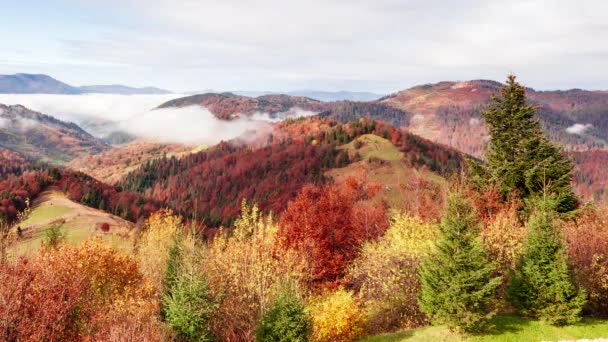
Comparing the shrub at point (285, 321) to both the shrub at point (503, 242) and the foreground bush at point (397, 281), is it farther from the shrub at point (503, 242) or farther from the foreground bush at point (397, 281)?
the shrub at point (503, 242)

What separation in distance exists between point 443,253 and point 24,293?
98.1ft

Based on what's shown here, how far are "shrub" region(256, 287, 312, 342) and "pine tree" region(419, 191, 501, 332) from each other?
906 centimetres

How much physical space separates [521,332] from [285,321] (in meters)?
16.6

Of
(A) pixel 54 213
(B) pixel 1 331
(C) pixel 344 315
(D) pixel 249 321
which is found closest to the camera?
(B) pixel 1 331

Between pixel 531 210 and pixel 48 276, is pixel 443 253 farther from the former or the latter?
pixel 48 276

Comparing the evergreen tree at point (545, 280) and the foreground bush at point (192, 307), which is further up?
the evergreen tree at point (545, 280)

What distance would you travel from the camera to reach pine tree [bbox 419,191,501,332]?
93.9 ft

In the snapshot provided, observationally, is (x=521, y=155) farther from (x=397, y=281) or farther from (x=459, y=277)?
(x=459, y=277)

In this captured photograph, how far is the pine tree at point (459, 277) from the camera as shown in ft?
93.9

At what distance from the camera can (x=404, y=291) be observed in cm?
3731

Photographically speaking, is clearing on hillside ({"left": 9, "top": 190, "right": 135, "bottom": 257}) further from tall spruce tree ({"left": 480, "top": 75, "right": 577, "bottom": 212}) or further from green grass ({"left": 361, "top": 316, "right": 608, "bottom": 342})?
green grass ({"left": 361, "top": 316, "right": 608, "bottom": 342})

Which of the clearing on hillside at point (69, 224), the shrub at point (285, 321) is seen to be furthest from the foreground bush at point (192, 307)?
the clearing on hillside at point (69, 224)

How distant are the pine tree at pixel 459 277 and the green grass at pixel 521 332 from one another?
97 centimetres

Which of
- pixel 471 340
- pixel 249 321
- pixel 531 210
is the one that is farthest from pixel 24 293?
pixel 531 210
